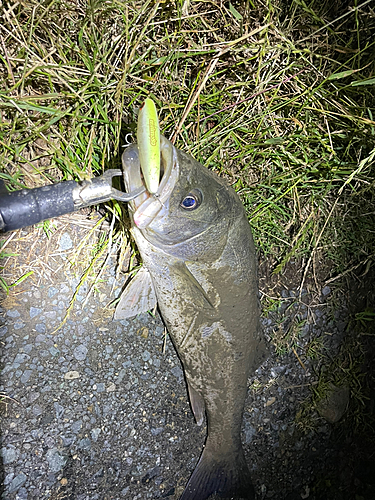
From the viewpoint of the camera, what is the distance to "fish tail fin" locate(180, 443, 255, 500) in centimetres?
234

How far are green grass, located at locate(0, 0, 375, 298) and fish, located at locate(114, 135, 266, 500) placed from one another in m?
0.54

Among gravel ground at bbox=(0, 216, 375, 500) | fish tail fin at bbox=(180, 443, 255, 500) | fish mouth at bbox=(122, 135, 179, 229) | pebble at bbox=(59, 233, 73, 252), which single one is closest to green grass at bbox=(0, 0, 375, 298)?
pebble at bbox=(59, 233, 73, 252)

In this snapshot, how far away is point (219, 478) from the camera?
7.70 ft

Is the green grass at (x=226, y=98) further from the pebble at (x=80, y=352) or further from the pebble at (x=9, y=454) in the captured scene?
the pebble at (x=9, y=454)

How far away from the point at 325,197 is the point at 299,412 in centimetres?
Answer: 156

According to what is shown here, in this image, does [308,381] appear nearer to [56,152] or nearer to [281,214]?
[281,214]

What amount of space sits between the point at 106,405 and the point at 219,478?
0.88 metres

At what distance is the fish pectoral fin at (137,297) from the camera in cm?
221

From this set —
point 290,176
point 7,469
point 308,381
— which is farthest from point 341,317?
point 7,469

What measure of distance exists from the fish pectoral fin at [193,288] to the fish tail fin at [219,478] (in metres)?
1.04

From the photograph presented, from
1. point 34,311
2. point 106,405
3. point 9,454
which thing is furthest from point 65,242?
point 9,454

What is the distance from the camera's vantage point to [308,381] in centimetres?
265

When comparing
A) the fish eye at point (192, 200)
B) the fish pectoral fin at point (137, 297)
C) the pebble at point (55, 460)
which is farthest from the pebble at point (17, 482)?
the fish eye at point (192, 200)

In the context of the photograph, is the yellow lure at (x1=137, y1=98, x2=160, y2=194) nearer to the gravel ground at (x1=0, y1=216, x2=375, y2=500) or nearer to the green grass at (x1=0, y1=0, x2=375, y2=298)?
the green grass at (x1=0, y1=0, x2=375, y2=298)
